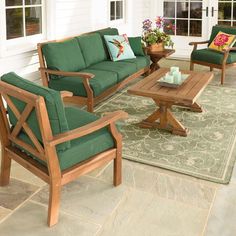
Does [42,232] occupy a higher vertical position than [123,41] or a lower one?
lower

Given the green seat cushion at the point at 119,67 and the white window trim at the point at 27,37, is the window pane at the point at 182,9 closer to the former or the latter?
the green seat cushion at the point at 119,67

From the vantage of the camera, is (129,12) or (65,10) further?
(129,12)

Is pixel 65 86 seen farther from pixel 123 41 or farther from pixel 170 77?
pixel 123 41

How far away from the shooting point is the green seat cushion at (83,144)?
2.30 metres

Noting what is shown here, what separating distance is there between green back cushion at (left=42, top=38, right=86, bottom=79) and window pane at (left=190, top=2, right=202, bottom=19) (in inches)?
150

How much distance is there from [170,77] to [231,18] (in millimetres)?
4174

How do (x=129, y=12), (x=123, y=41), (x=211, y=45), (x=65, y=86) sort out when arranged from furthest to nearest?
1. (x=129, y=12)
2. (x=211, y=45)
3. (x=123, y=41)
4. (x=65, y=86)

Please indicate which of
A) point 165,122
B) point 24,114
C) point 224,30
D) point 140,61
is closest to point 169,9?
point 224,30

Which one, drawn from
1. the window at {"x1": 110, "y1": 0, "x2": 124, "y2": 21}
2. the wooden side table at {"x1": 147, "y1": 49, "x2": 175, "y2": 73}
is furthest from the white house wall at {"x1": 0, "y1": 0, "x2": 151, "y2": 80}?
the wooden side table at {"x1": 147, "y1": 49, "x2": 175, "y2": 73}

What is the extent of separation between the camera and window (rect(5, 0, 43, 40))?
414 cm

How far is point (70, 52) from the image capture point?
4461 mm

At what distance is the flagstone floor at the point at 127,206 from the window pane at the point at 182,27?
534 cm

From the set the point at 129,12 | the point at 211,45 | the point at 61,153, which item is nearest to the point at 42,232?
the point at 61,153

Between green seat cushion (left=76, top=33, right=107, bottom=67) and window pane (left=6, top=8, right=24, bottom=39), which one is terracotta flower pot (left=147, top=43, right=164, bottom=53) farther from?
window pane (left=6, top=8, right=24, bottom=39)
